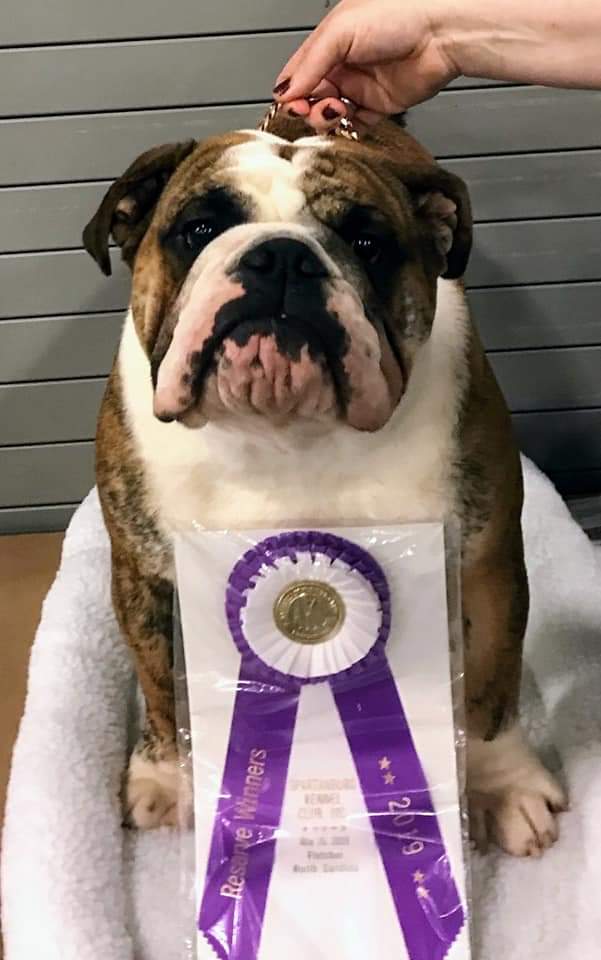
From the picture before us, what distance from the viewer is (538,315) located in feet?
5.73

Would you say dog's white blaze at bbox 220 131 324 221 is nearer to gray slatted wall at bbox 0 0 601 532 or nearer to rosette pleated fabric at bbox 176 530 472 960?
rosette pleated fabric at bbox 176 530 472 960

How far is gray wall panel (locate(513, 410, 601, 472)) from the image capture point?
1.86 meters

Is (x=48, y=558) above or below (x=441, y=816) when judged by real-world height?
below

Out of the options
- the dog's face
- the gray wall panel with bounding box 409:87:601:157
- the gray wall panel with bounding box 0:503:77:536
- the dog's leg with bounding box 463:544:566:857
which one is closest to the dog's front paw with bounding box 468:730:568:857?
the dog's leg with bounding box 463:544:566:857

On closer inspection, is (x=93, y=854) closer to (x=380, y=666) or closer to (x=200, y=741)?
(x=200, y=741)

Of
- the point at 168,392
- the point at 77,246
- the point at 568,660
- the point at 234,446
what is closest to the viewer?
the point at 168,392

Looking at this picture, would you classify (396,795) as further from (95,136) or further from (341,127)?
(95,136)

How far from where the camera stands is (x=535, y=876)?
3.92ft

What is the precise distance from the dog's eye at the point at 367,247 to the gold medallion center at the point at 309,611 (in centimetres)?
30

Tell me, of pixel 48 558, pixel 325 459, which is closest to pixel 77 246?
pixel 48 558

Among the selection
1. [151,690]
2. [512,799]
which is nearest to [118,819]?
[151,690]

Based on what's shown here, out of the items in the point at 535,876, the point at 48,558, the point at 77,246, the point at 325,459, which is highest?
the point at 325,459

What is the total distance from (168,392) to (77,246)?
0.80 metres

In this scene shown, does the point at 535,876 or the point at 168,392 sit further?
the point at 535,876
